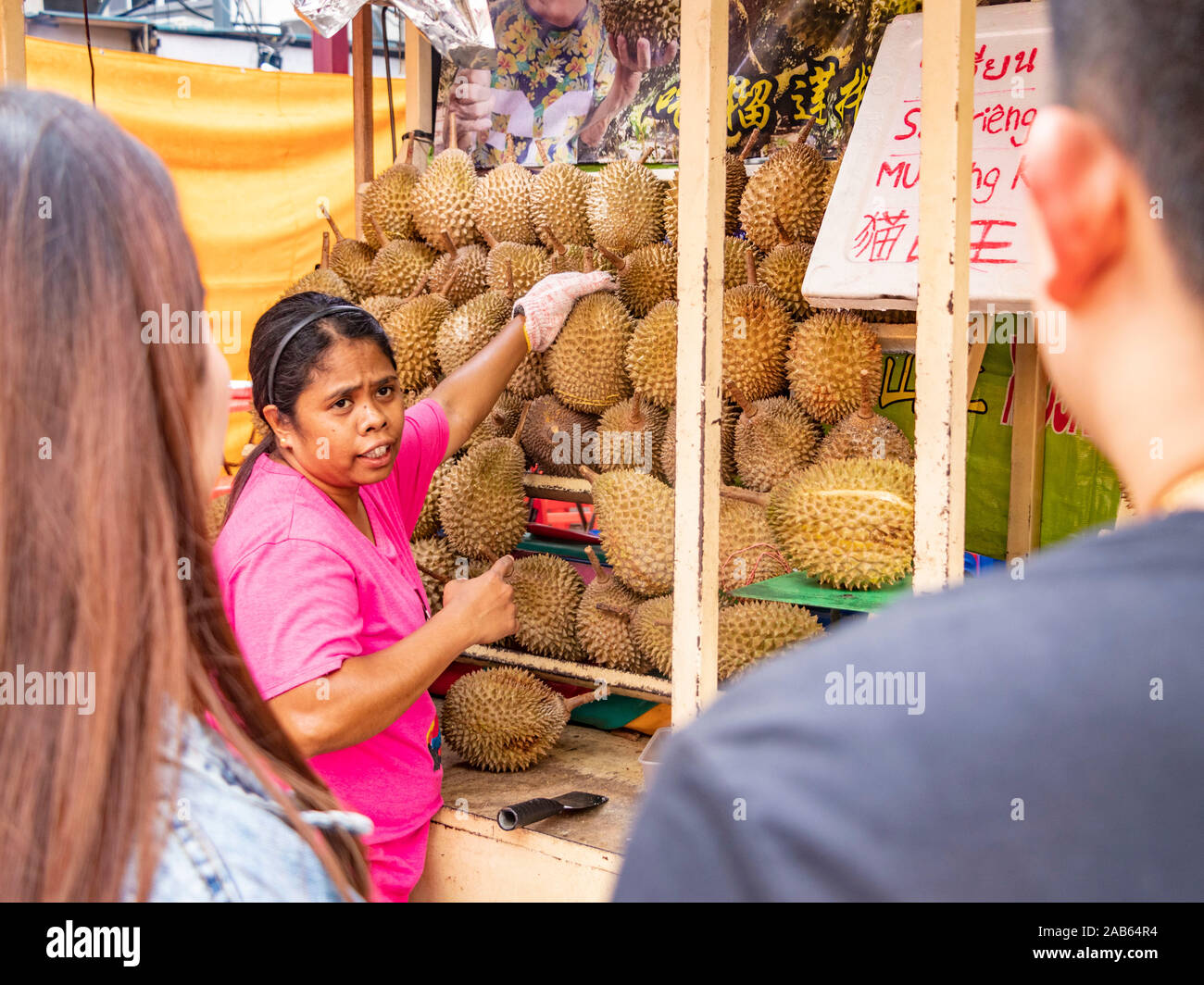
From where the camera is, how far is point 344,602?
1837 mm

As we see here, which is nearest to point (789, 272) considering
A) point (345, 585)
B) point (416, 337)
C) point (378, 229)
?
point (416, 337)

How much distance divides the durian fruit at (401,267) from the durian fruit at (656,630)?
1308mm

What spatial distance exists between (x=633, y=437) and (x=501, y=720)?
2.47ft

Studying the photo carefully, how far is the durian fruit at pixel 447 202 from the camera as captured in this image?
315cm

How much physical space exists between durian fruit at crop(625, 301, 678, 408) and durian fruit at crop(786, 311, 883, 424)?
305mm

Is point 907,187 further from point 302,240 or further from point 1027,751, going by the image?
point 302,240

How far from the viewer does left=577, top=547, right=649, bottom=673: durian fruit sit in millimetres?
2545

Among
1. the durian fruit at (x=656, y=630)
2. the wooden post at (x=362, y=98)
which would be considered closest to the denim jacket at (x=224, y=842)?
the durian fruit at (x=656, y=630)

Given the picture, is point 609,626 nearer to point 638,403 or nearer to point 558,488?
point 558,488

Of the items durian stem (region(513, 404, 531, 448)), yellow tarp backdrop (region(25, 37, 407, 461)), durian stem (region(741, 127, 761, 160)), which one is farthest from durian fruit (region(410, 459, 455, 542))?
yellow tarp backdrop (region(25, 37, 407, 461))

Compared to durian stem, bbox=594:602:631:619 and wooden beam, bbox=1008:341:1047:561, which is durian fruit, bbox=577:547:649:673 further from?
wooden beam, bbox=1008:341:1047:561

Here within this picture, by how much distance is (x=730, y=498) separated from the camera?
244 centimetres
